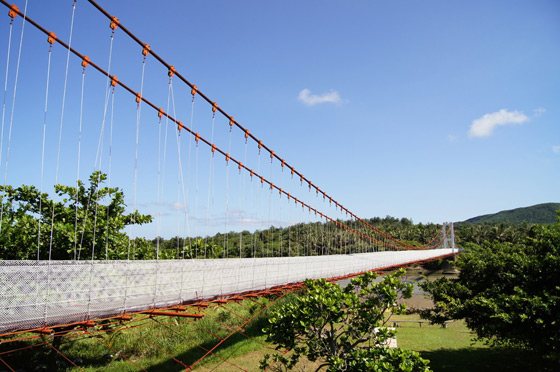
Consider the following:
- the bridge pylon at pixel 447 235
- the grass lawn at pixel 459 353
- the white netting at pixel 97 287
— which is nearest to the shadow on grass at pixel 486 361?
the grass lawn at pixel 459 353

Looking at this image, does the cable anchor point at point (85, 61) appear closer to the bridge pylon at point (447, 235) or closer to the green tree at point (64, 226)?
the green tree at point (64, 226)

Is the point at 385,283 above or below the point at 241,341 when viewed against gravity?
above

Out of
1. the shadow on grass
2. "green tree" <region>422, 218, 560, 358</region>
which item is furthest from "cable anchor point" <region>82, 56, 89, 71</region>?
the shadow on grass

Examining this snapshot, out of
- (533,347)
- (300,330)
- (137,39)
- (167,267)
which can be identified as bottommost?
(533,347)

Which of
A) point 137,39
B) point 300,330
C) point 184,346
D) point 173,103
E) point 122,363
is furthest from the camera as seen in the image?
point 184,346

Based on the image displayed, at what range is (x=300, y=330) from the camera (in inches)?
256

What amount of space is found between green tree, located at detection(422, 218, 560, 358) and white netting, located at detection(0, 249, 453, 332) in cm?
566

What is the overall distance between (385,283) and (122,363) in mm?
10722

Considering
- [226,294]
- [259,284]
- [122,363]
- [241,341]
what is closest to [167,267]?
[226,294]

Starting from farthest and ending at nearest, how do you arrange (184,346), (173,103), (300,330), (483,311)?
(184,346) < (483,311) < (173,103) < (300,330)

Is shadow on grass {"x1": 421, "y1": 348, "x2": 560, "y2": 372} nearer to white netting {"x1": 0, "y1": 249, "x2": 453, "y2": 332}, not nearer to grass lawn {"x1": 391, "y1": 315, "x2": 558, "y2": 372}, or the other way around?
grass lawn {"x1": 391, "y1": 315, "x2": 558, "y2": 372}

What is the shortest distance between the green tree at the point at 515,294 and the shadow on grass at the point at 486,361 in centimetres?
131

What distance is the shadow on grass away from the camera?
973 centimetres

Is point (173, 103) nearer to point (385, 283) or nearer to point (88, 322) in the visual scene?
point (88, 322)
